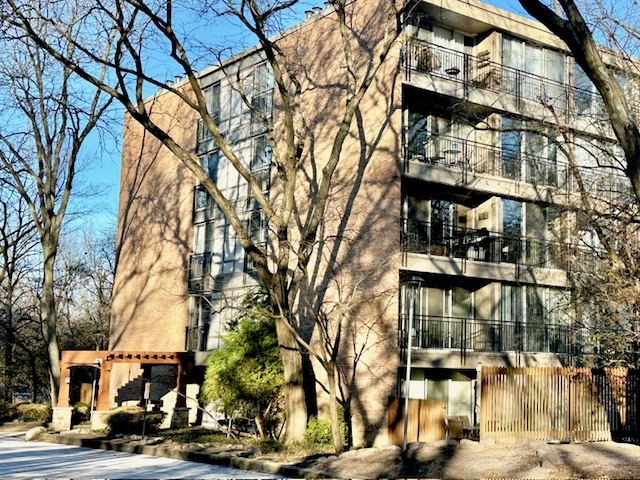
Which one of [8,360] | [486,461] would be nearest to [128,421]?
[486,461]

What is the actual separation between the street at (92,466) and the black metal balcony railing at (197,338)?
28.5 ft

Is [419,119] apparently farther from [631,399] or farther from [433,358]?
[631,399]

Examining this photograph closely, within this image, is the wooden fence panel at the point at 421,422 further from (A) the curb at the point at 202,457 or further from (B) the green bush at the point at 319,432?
(A) the curb at the point at 202,457

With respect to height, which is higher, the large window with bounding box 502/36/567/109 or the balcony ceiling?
the balcony ceiling

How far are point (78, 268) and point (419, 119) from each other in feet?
102

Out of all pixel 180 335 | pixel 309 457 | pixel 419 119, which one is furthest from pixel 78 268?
pixel 309 457

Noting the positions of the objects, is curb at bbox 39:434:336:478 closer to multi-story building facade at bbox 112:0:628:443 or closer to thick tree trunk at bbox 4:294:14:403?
multi-story building facade at bbox 112:0:628:443

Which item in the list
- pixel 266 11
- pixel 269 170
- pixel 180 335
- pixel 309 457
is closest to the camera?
pixel 309 457

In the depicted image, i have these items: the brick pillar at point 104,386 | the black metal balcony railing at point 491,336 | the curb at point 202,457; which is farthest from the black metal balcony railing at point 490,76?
the brick pillar at point 104,386

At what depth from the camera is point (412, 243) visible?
25719mm

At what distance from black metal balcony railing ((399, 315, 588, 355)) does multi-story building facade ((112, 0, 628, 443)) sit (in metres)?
0.05

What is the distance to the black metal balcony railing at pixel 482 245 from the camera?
87.0 feet

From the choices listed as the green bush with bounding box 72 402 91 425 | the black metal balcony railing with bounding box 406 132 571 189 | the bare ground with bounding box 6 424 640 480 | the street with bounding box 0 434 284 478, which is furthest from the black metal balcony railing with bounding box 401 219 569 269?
the green bush with bounding box 72 402 91 425

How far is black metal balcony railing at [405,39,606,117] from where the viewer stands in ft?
87.8
